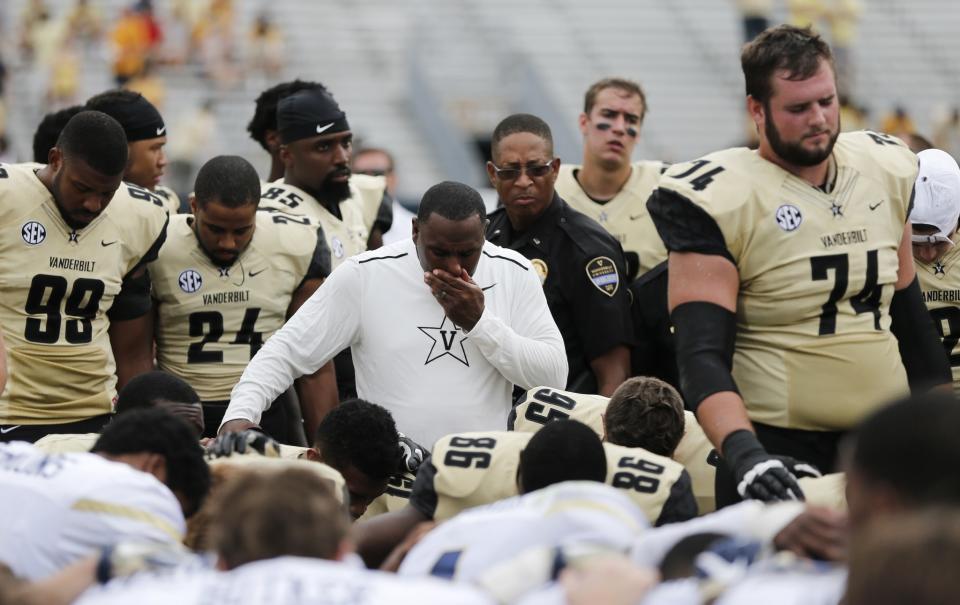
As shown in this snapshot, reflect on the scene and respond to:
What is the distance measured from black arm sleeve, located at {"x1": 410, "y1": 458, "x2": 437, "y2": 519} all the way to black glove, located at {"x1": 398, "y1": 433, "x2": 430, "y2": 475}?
2.12 feet

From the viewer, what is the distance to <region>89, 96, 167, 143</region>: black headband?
24.7ft

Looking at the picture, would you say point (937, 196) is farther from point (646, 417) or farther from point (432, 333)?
point (432, 333)

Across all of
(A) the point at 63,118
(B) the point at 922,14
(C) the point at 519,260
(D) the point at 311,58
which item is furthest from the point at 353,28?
(C) the point at 519,260

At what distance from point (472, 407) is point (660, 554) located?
2188 mm

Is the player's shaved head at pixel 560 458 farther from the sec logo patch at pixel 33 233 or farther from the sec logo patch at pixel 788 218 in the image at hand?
the sec logo patch at pixel 33 233

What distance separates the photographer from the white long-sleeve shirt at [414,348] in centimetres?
580

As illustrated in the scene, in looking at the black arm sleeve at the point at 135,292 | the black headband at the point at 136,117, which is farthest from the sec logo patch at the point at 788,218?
the black headband at the point at 136,117

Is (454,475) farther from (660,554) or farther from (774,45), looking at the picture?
(774,45)

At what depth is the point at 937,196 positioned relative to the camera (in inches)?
235

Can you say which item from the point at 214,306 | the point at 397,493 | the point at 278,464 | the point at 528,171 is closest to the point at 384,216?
the point at 528,171

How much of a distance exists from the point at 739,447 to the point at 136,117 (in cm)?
409

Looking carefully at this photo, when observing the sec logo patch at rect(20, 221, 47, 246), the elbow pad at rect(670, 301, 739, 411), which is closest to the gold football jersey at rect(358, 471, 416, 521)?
the elbow pad at rect(670, 301, 739, 411)

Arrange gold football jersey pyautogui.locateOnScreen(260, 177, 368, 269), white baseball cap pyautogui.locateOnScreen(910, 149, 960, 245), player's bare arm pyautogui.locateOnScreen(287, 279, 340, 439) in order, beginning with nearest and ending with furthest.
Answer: white baseball cap pyautogui.locateOnScreen(910, 149, 960, 245) < player's bare arm pyautogui.locateOnScreen(287, 279, 340, 439) < gold football jersey pyautogui.locateOnScreen(260, 177, 368, 269)

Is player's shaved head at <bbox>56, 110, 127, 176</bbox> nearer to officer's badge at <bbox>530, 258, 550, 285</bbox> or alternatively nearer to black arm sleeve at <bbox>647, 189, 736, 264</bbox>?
officer's badge at <bbox>530, 258, 550, 285</bbox>
